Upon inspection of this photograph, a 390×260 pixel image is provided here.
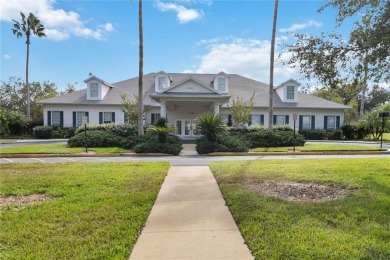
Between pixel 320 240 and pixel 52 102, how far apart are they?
29.9m

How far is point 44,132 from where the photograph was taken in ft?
93.5

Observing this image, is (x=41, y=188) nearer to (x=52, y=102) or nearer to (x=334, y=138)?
(x=52, y=102)

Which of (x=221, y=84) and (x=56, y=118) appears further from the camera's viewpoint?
(x=221, y=84)

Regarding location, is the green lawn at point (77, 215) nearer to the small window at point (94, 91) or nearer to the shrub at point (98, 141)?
the shrub at point (98, 141)

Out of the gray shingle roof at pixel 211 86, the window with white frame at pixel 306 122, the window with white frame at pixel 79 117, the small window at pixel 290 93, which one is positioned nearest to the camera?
the window with white frame at pixel 79 117

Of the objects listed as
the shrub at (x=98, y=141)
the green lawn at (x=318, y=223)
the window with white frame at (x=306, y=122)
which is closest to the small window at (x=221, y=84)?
the window with white frame at (x=306, y=122)

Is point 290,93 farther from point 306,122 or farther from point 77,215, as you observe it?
point 77,215

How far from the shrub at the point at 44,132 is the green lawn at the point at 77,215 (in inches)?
860

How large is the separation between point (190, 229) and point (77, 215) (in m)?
2.17

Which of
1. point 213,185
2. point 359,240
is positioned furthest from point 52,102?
point 359,240

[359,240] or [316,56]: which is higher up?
[316,56]

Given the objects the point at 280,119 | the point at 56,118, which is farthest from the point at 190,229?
the point at 56,118

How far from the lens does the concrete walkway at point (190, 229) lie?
375 cm

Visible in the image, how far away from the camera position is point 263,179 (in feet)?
27.1
